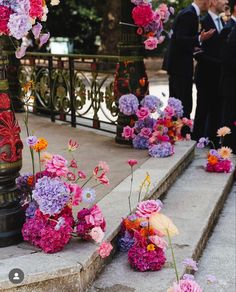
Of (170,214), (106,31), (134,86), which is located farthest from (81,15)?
(170,214)

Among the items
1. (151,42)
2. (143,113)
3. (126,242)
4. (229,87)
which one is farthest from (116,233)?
(229,87)

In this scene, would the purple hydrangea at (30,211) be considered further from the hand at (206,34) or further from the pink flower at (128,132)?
the hand at (206,34)

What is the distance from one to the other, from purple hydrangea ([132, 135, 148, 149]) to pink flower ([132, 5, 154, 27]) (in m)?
1.24

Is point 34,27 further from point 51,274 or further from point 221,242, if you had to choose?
point 221,242

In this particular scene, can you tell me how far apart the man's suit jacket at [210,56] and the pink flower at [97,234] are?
153 inches

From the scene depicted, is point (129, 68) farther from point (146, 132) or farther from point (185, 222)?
point (185, 222)

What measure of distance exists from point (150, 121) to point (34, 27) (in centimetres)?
295

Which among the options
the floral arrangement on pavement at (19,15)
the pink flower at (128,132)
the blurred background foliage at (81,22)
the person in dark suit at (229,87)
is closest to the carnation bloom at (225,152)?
the person in dark suit at (229,87)

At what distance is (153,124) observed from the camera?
626cm

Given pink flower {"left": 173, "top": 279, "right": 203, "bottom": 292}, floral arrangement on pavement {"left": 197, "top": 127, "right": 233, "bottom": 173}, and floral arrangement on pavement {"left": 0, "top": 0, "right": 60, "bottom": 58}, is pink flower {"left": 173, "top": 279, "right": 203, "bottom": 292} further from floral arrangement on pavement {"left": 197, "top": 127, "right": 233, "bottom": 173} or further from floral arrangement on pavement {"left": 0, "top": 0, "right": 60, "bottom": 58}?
floral arrangement on pavement {"left": 197, "top": 127, "right": 233, "bottom": 173}

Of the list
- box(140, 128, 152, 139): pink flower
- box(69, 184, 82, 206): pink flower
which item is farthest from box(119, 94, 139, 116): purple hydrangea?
box(69, 184, 82, 206): pink flower

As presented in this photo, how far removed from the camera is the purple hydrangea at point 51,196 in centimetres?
341

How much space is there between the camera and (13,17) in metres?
3.24

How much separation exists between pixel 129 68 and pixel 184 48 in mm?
808
